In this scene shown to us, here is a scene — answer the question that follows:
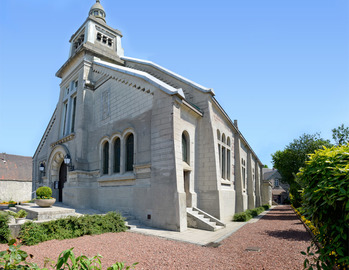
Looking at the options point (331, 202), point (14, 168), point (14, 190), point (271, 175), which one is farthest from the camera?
point (271, 175)

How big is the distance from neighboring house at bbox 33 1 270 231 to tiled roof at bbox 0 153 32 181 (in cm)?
1990

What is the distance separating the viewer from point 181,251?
7.36 meters

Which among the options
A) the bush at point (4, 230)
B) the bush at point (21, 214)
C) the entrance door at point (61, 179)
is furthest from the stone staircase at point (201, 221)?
the entrance door at point (61, 179)

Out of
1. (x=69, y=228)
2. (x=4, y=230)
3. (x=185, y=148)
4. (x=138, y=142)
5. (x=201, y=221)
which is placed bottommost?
(x=201, y=221)

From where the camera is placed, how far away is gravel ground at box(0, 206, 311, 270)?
620cm

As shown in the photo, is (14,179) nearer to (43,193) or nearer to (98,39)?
(98,39)

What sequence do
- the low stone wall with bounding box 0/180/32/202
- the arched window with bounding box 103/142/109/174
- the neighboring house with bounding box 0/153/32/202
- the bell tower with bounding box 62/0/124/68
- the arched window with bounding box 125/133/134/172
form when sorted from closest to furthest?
the arched window with bounding box 125/133/134/172
the arched window with bounding box 103/142/109/174
the bell tower with bounding box 62/0/124/68
the low stone wall with bounding box 0/180/32/202
the neighboring house with bounding box 0/153/32/202

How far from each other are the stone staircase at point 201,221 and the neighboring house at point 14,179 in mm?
35195

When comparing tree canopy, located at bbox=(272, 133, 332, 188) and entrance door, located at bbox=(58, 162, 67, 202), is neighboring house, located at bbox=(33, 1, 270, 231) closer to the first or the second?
entrance door, located at bbox=(58, 162, 67, 202)

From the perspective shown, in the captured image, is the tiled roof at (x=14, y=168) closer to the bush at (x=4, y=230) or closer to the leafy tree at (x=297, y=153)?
the bush at (x=4, y=230)

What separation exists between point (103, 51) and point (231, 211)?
16976mm

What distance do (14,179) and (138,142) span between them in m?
33.5

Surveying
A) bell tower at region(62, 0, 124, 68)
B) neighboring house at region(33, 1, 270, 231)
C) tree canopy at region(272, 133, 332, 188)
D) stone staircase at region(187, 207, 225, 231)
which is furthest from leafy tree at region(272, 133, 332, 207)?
bell tower at region(62, 0, 124, 68)

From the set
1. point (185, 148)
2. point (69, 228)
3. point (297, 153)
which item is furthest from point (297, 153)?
point (69, 228)
